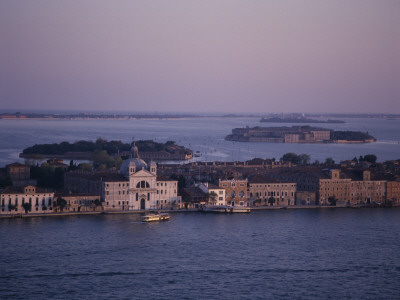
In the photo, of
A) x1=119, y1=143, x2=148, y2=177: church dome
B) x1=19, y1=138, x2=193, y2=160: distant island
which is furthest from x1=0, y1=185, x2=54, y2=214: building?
x1=19, y1=138, x2=193, y2=160: distant island

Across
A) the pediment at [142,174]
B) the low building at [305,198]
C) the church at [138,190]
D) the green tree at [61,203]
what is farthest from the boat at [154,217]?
the low building at [305,198]

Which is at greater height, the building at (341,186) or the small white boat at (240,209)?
the building at (341,186)

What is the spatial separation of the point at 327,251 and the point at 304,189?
8.22m

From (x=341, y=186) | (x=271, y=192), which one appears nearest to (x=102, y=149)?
(x=271, y=192)

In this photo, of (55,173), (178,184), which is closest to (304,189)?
(178,184)

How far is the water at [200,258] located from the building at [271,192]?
96.3 inches

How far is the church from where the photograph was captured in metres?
21.4

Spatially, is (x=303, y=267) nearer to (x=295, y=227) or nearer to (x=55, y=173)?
(x=295, y=227)

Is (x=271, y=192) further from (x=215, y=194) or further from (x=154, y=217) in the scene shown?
(x=154, y=217)

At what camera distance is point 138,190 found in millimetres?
21609

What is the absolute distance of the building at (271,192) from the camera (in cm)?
2336

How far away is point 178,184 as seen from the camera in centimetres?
2411

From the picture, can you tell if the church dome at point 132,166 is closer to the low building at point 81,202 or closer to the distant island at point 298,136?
the low building at point 81,202

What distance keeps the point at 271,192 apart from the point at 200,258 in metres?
8.66
